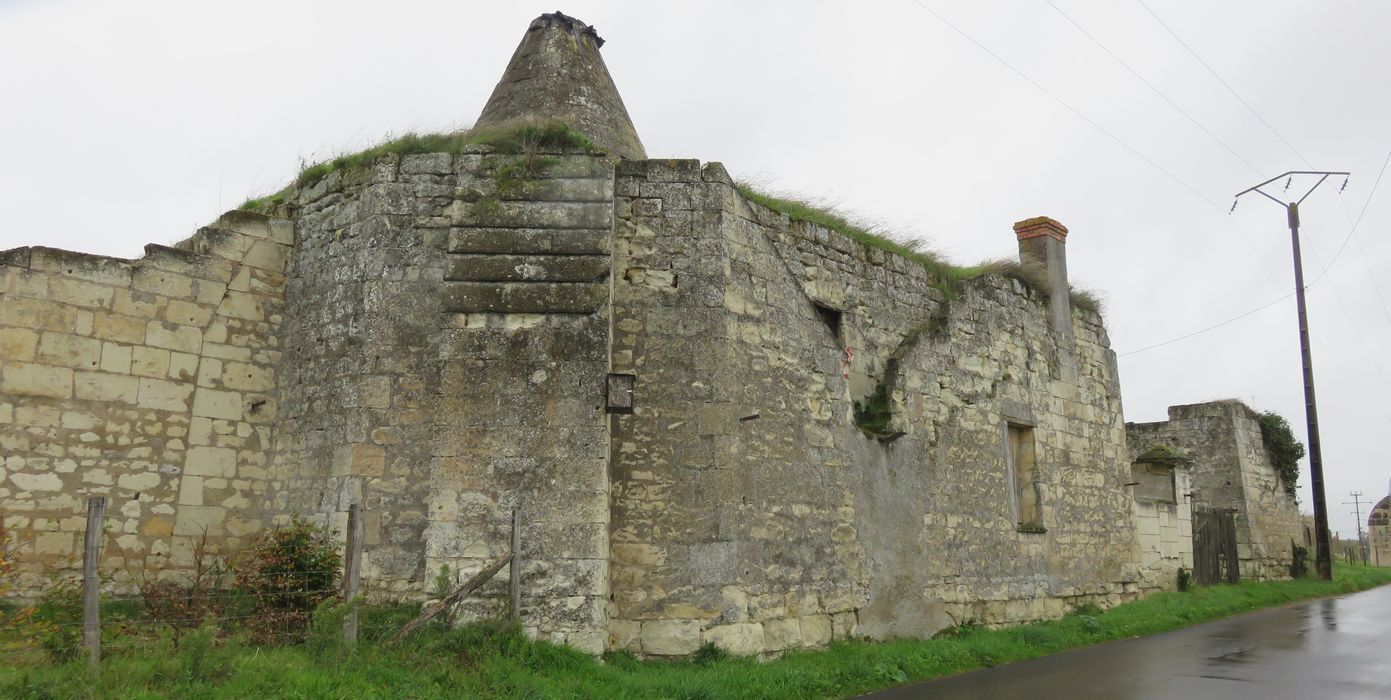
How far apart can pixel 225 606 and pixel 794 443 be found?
16.7 ft

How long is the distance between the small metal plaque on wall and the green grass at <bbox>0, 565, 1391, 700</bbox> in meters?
1.93

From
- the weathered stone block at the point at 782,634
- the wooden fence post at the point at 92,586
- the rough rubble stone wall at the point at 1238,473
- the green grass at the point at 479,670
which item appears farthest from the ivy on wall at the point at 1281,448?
the wooden fence post at the point at 92,586

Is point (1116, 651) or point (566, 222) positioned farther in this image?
point (1116, 651)

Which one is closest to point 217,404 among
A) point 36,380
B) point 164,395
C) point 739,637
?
point 164,395

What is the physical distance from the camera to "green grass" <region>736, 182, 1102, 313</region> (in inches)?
412

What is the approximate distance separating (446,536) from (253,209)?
15.0 ft

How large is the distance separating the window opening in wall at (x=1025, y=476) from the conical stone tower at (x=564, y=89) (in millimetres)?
6261

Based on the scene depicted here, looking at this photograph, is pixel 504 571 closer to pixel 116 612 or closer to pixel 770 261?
pixel 116 612

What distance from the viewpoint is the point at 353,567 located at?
22.9 feet

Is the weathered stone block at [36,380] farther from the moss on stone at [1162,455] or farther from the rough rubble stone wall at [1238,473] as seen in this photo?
the rough rubble stone wall at [1238,473]

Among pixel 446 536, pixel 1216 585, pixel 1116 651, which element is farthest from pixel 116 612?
pixel 1216 585

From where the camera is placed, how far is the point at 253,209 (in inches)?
403

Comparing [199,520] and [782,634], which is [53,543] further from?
[782,634]

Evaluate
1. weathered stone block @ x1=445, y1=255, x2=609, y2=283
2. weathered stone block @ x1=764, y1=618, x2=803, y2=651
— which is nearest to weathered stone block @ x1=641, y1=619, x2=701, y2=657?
weathered stone block @ x1=764, y1=618, x2=803, y2=651
